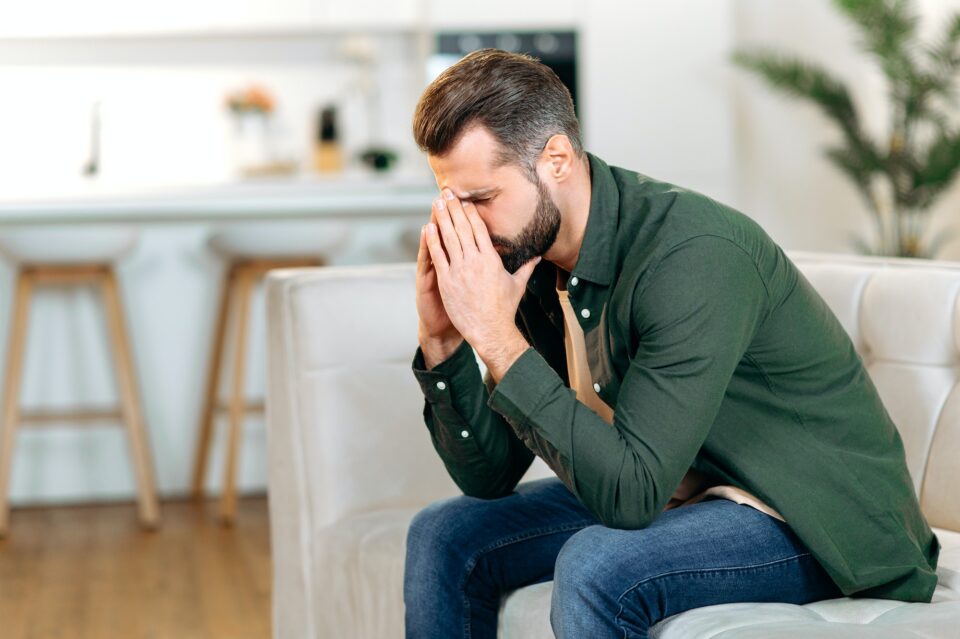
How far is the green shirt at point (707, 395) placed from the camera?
140 cm

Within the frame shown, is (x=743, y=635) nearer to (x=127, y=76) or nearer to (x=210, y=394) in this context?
(x=210, y=394)

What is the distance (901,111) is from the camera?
458 centimetres

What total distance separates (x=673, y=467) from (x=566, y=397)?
0.15 m

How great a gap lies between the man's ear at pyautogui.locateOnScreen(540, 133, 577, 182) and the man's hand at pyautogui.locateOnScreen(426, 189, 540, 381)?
0.11 m

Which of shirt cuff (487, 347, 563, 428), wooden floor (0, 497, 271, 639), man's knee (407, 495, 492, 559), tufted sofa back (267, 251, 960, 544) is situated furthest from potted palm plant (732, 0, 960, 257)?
shirt cuff (487, 347, 563, 428)

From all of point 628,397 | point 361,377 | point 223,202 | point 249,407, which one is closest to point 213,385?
point 249,407

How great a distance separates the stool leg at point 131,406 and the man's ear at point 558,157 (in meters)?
2.54

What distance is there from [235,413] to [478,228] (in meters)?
2.47

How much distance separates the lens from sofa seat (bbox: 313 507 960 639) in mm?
1382

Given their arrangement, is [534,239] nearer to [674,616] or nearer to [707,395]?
[707,395]

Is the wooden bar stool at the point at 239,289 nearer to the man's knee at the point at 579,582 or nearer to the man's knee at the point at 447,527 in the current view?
the man's knee at the point at 447,527

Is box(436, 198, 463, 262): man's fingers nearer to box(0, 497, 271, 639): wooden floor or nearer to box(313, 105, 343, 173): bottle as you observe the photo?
box(0, 497, 271, 639): wooden floor

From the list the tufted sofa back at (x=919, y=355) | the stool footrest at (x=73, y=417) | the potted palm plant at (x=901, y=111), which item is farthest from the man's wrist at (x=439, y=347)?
the potted palm plant at (x=901, y=111)

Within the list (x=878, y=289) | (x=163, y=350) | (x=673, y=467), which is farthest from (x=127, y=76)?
(x=673, y=467)
